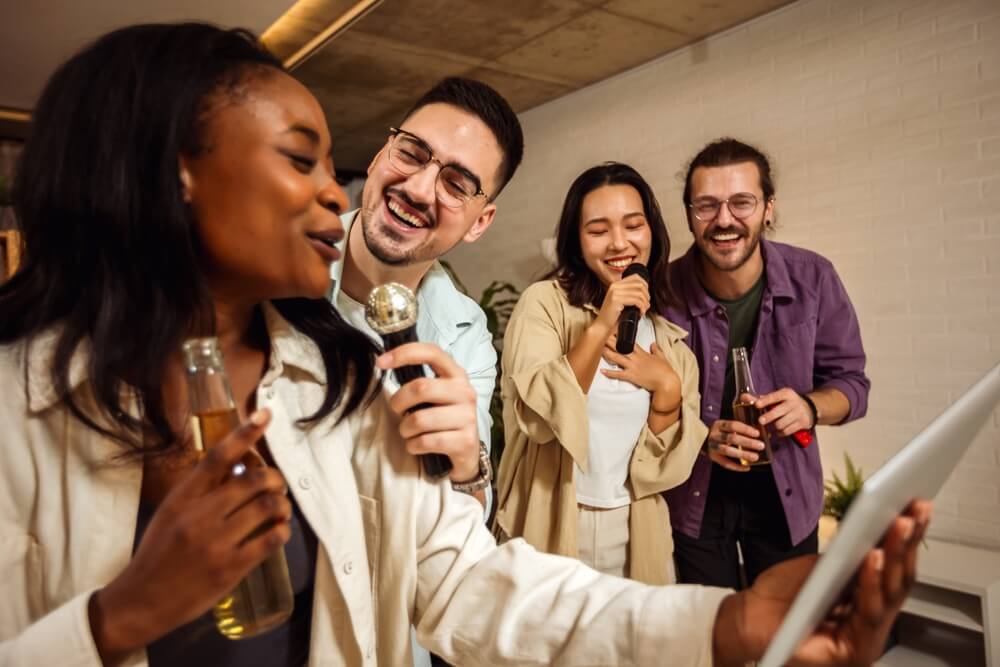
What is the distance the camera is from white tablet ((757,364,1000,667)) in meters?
0.47

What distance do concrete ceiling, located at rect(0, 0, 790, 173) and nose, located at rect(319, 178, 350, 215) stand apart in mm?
2241

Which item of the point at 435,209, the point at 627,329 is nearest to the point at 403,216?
A: the point at 435,209

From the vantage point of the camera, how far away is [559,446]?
1761mm

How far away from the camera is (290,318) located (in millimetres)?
915

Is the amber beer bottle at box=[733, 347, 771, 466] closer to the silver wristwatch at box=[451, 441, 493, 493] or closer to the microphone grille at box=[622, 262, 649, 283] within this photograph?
the microphone grille at box=[622, 262, 649, 283]

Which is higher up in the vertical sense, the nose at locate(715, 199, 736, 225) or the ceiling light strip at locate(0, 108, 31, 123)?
the ceiling light strip at locate(0, 108, 31, 123)

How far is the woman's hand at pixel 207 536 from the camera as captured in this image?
505 millimetres

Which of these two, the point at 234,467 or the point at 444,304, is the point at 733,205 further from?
the point at 234,467

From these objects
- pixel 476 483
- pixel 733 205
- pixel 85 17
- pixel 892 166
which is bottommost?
pixel 476 483

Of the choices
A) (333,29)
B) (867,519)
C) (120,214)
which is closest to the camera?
(867,519)

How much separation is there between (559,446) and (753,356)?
0.66 m

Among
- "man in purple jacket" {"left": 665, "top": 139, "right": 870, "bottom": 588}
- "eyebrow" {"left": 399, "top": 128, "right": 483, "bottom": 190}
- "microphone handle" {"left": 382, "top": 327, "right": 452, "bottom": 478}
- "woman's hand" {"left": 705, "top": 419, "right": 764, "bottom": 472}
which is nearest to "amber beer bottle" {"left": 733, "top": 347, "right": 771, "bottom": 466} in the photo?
"woman's hand" {"left": 705, "top": 419, "right": 764, "bottom": 472}

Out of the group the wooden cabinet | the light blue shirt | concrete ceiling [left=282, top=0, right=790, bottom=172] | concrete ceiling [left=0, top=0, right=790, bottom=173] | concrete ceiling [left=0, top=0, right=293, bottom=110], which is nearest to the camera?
the light blue shirt

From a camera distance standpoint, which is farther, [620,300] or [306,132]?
[620,300]
